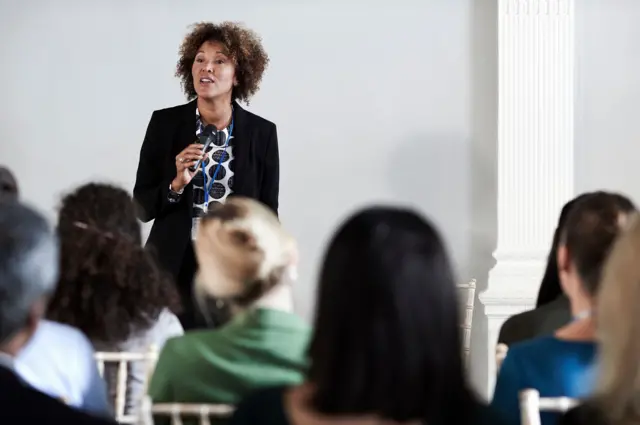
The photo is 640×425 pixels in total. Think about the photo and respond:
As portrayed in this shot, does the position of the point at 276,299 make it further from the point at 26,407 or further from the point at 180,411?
the point at 26,407

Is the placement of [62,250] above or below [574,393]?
above

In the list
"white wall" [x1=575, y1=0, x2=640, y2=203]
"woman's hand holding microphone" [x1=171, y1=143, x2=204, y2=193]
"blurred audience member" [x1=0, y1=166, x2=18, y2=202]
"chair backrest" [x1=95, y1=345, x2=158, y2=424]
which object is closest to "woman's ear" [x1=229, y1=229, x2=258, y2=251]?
"chair backrest" [x1=95, y1=345, x2=158, y2=424]

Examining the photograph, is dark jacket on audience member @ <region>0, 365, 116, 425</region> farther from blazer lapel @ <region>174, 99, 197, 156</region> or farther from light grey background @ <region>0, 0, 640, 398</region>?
light grey background @ <region>0, 0, 640, 398</region>

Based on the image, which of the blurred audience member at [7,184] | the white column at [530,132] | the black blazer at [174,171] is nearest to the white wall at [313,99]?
the white column at [530,132]

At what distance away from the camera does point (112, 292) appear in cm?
228

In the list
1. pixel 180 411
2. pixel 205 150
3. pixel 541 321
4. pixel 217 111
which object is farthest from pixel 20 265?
pixel 217 111

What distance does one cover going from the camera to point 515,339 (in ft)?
7.85

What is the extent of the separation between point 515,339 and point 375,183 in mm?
2640

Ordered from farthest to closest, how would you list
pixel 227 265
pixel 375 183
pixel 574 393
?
1. pixel 375 183
2. pixel 227 265
3. pixel 574 393

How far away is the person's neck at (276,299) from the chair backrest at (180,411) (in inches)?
8.3

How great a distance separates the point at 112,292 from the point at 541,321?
3.09 ft

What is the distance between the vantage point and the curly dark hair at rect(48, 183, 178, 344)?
2.27 m

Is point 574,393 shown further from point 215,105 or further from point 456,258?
point 456,258

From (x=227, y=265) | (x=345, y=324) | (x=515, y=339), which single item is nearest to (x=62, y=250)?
(x=227, y=265)
